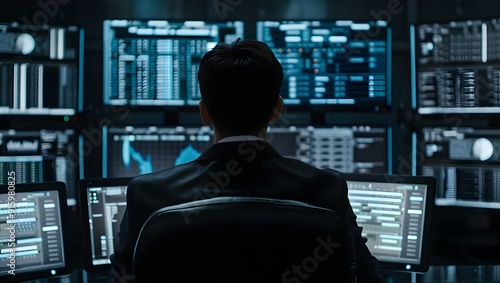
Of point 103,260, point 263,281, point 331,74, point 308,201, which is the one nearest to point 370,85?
point 331,74

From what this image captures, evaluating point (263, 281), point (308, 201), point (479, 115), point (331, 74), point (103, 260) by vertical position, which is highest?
point (331, 74)

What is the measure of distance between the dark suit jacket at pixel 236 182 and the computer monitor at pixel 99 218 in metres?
0.72

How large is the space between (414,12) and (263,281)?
199cm

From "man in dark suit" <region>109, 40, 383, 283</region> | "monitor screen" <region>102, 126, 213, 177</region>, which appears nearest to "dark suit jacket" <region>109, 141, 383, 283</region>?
"man in dark suit" <region>109, 40, 383, 283</region>

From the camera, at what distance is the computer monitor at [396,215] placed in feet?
6.50

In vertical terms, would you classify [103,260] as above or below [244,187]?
below

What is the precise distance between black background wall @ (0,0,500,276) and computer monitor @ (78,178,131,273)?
22.4 inches

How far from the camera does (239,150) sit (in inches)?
49.1

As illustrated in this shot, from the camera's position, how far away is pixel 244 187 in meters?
1.16

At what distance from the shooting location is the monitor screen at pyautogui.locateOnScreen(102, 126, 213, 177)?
2504mm

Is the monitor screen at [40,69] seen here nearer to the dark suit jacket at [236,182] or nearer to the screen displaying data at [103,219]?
the screen displaying data at [103,219]

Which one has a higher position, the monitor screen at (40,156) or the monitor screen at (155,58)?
the monitor screen at (155,58)

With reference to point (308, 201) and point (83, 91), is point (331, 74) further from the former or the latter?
point (308, 201)

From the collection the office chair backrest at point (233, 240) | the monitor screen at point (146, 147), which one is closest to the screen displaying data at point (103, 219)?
the monitor screen at point (146, 147)
